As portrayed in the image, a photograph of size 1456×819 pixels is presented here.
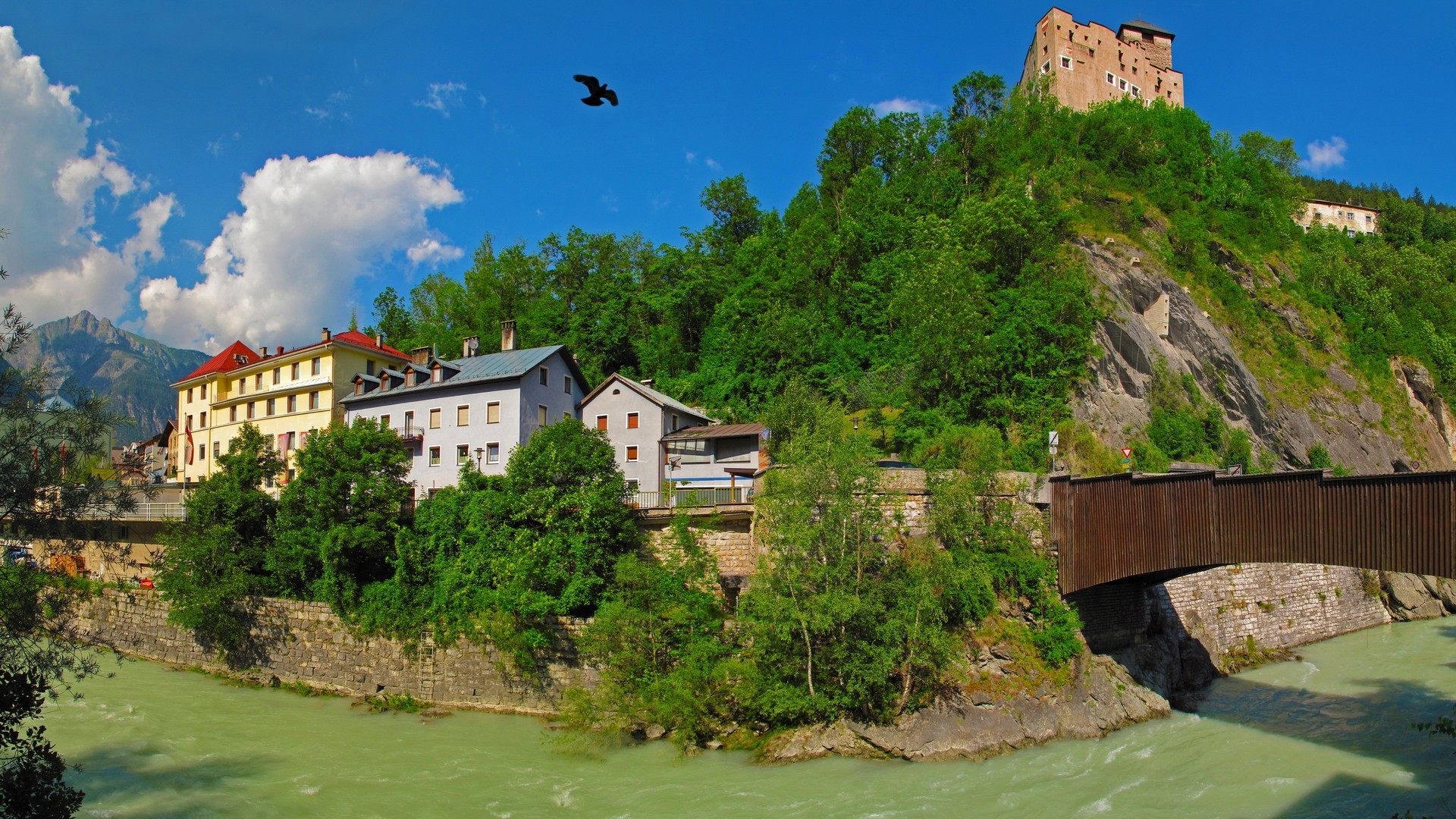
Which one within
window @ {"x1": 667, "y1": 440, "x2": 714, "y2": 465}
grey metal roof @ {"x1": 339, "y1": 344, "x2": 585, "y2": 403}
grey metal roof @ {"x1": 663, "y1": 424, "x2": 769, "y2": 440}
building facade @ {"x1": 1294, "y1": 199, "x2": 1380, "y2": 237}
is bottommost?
window @ {"x1": 667, "y1": 440, "x2": 714, "y2": 465}

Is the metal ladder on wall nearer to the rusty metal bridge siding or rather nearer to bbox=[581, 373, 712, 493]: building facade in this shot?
bbox=[581, 373, 712, 493]: building facade

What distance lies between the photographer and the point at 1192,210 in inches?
1908

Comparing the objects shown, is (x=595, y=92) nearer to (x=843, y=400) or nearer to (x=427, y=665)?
(x=427, y=665)

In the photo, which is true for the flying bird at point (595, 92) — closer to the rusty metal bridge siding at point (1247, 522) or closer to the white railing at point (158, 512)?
the rusty metal bridge siding at point (1247, 522)

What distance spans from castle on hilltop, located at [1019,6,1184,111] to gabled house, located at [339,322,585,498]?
163 ft

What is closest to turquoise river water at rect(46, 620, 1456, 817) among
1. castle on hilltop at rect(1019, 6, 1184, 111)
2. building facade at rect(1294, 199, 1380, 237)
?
castle on hilltop at rect(1019, 6, 1184, 111)

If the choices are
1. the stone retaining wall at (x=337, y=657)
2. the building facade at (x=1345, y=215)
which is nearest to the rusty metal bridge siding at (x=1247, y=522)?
the stone retaining wall at (x=337, y=657)

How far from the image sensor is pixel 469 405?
38.2 m

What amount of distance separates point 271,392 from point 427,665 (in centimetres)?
2759

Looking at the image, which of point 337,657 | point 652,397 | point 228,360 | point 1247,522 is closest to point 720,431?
point 652,397

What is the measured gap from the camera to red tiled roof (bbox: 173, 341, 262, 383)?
49.5 m

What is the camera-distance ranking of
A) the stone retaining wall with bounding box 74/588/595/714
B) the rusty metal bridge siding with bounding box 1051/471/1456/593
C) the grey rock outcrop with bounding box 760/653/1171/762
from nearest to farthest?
the rusty metal bridge siding with bounding box 1051/471/1456/593, the grey rock outcrop with bounding box 760/653/1171/762, the stone retaining wall with bounding box 74/588/595/714

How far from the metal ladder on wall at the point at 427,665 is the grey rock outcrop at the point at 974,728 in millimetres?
11070

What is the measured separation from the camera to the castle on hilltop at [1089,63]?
2630 inches
